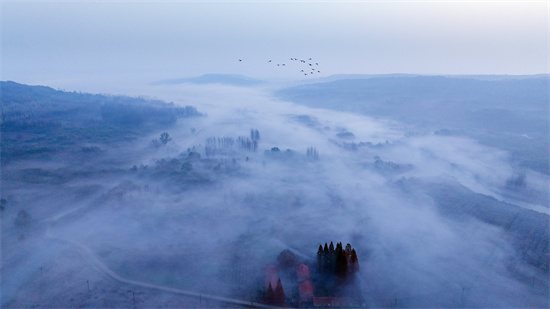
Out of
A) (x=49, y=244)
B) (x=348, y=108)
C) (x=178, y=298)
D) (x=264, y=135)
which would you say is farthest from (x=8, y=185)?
(x=348, y=108)

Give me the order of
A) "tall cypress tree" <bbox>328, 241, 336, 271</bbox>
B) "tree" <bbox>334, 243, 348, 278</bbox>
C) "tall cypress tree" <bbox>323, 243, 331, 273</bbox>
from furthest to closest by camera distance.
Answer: "tall cypress tree" <bbox>323, 243, 331, 273</bbox>, "tall cypress tree" <bbox>328, 241, 336, 271</bbox>, "tree" <bbox>334, 243, 348, 278</bbox>

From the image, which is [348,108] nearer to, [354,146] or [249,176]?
[354,146]

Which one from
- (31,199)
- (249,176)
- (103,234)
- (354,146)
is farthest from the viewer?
(354,146)

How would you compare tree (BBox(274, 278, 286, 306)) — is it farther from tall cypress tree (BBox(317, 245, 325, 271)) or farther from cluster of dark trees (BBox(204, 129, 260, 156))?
cluster of dark trees (BBox(204, 129, 260, 156))

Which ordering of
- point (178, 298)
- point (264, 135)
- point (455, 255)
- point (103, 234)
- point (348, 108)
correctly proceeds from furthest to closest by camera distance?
1. point (348, 108)
2. point (264, 135)
3. point (103, 234)
4. point (455, 255)
5. point (178, 298)

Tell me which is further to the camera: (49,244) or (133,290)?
(49,244)

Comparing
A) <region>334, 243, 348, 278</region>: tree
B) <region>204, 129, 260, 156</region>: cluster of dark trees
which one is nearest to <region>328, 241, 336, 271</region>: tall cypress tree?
<region>334, 243, 348, 278</region>: tree
